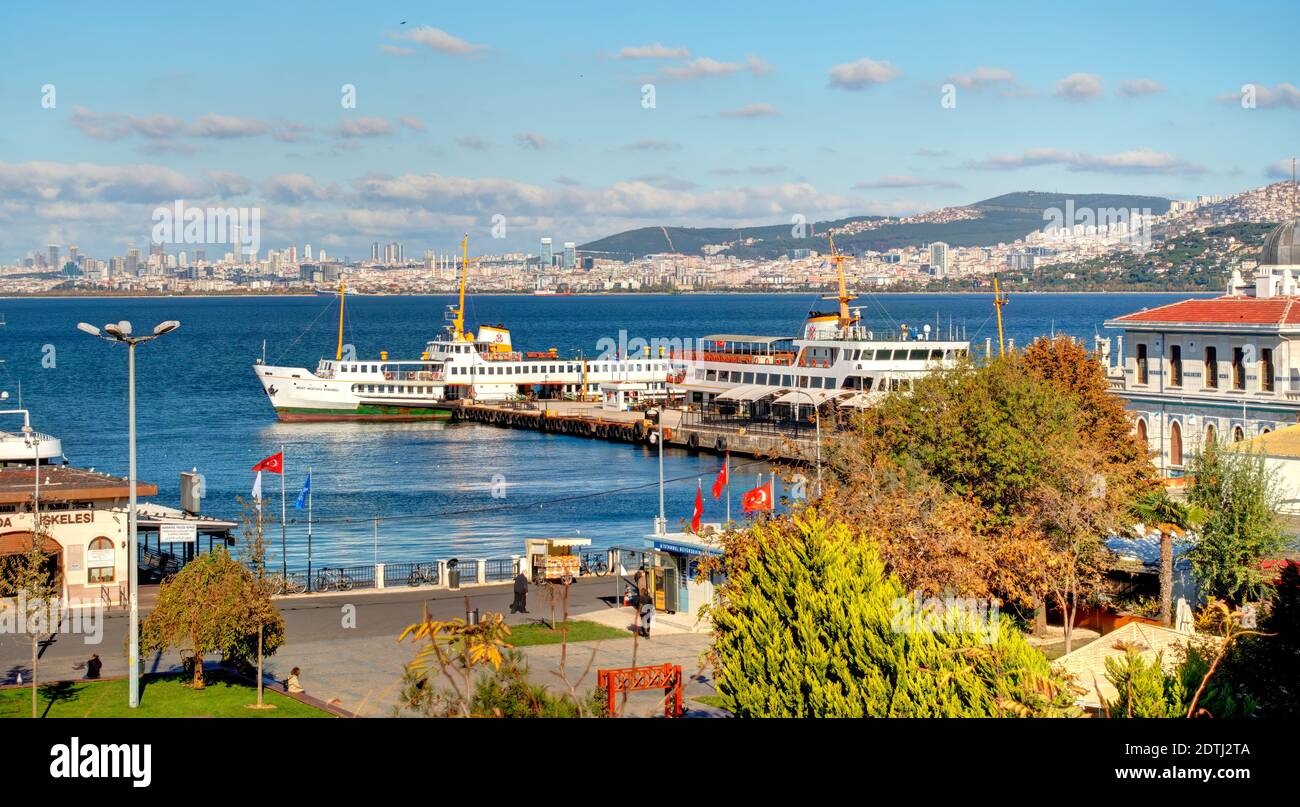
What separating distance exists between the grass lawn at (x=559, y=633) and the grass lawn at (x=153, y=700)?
5.62m

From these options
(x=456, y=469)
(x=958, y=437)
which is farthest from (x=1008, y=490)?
(x=456, y=469)

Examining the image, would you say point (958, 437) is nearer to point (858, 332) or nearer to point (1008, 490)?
point (1008, 490)

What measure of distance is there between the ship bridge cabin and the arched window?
28.9 meters

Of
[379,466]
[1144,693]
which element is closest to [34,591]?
[1144,693]

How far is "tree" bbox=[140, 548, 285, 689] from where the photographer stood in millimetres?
23609

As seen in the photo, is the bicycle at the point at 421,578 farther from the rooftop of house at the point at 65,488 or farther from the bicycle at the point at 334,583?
the rooftop of house at the point at 65,488

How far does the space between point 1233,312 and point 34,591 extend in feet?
121

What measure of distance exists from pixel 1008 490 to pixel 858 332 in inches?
2028

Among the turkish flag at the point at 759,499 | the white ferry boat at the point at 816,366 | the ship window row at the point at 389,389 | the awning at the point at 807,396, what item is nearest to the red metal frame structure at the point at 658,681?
the turkish flag at the point at 759,499

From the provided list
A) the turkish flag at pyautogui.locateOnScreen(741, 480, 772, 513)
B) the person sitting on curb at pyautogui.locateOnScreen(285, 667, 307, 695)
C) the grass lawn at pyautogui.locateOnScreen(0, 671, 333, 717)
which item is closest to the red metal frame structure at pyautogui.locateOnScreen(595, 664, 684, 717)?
the grass lawn at pyautogui.locateOnScreen(0, 671, 333, 717)

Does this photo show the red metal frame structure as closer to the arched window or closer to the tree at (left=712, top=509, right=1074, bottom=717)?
the tree at (left=712, top=509, right=1074, bottom=717)

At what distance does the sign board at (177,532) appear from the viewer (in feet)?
114

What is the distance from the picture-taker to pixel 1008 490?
3203 cm

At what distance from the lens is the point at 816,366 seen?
83.4 meters
